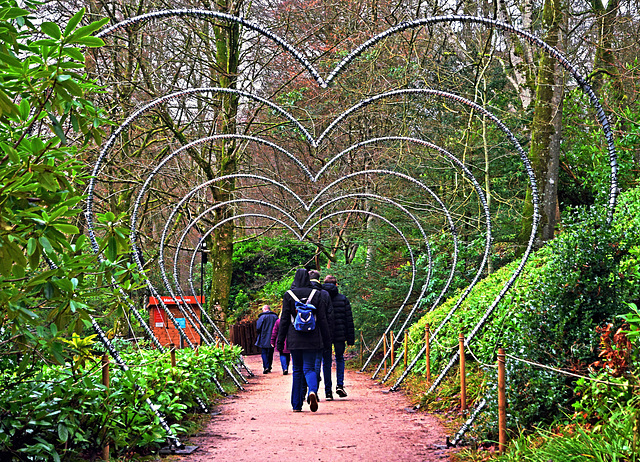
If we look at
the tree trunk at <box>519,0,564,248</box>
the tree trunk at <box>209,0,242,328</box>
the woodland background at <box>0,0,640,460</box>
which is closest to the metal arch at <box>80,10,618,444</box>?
the woodland background at <box>0,0,640,460</box>

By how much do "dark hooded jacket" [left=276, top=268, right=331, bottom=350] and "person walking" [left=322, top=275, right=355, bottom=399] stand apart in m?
1.65

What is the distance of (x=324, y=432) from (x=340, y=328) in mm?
3791

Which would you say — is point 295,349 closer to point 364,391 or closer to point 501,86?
point 364,391

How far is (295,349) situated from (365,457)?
9.17ft

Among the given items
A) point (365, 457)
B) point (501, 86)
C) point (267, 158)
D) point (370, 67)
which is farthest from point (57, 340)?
point (267, 158)

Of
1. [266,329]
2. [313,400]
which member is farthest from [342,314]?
[266,329]

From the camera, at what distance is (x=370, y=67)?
14.5 m

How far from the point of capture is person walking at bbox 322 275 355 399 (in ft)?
34.1

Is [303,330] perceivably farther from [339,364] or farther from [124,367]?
[124,367]

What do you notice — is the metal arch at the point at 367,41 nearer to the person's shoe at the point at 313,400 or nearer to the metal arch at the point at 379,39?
the metal arch at the point at 379,39

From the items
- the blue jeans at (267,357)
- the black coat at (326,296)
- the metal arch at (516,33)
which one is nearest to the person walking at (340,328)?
the black coat at (326,296)

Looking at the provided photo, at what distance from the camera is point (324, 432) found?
6.83m

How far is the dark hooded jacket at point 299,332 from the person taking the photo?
8312mm

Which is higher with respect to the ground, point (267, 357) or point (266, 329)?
point (266, 329)
